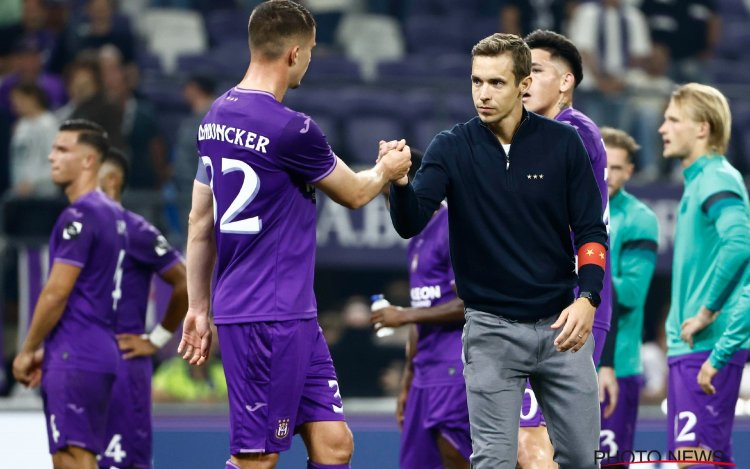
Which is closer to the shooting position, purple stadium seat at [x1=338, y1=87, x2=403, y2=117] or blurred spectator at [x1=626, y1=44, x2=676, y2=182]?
blurred spectator at [x1=626, y1=44, x2=676, y2=182]

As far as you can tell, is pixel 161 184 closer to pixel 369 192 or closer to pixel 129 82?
pixel 129 82

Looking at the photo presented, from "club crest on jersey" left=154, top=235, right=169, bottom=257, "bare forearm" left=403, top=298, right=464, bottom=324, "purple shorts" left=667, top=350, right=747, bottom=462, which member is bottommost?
"purple shorts" left=667, top=350, right=747, bottom=462

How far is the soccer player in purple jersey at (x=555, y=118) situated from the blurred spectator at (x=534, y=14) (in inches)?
299


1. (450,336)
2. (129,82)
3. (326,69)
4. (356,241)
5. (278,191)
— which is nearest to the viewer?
(278,191)

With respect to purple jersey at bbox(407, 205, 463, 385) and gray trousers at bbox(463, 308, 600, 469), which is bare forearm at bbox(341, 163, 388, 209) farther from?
purple jersey at bbox(407, 205, 463, 385)

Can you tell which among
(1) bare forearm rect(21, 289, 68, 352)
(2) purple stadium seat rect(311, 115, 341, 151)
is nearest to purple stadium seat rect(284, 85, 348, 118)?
(2) purple stadium seat rect(311, 115, 341, 151)

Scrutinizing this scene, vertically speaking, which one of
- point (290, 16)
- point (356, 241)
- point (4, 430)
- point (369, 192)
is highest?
point (290, 16)

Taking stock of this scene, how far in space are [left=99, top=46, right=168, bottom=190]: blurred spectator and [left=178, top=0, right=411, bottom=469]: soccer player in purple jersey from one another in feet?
19.4

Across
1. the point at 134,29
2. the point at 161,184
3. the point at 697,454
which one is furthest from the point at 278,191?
the point at 134,29

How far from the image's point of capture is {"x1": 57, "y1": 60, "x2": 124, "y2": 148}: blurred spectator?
11391 millimetres

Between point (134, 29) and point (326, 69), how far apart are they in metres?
2.19

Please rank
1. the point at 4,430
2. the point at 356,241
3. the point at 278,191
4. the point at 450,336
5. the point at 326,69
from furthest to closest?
the point at 326,69 < the point at 356,241 < the point at 4,430 < the point at 450,336 < the point at 278,191

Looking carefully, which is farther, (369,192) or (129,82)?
(129,82)

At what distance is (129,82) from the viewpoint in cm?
1184
